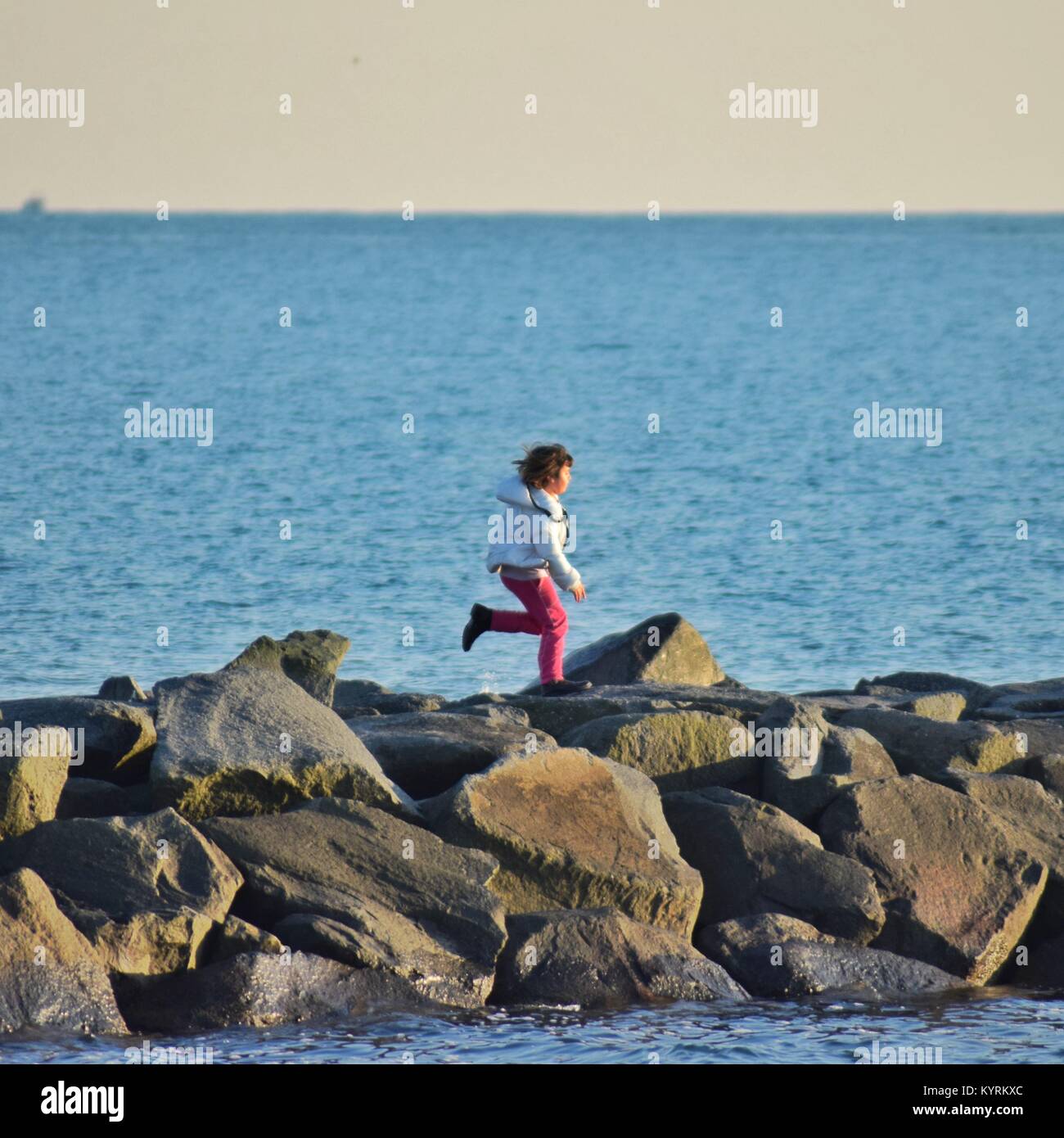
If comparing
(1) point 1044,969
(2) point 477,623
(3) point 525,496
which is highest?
(3) point 525,496

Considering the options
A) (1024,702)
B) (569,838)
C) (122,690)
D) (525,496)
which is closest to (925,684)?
(1024,702)

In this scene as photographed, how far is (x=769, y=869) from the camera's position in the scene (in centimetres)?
1194

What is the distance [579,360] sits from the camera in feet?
216

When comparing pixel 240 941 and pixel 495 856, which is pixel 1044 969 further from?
pixel 240 941

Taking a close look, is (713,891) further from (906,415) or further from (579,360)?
(579,360)

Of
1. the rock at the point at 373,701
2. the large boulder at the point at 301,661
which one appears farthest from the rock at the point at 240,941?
the rock at the point at 373,701

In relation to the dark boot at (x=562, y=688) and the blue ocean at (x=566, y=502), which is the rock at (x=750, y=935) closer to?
the blue ocean at (x=566, y=502)

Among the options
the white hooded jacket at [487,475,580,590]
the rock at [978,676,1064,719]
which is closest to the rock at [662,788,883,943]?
the white hooded jacket at [487,475,580,590]

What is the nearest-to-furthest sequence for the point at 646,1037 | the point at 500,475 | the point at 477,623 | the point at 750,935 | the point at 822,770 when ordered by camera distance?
the point at 646,1037, the point at 750,935, the point at 822,770, the point at 477,623, the point at 500,475

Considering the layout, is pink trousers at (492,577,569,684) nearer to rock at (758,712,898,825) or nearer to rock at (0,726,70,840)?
rock at (758,712,898,825)

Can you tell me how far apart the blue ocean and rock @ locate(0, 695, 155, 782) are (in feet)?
8.40

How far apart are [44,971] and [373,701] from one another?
5647 millimetres

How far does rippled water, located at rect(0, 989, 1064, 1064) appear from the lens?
10086 mm
